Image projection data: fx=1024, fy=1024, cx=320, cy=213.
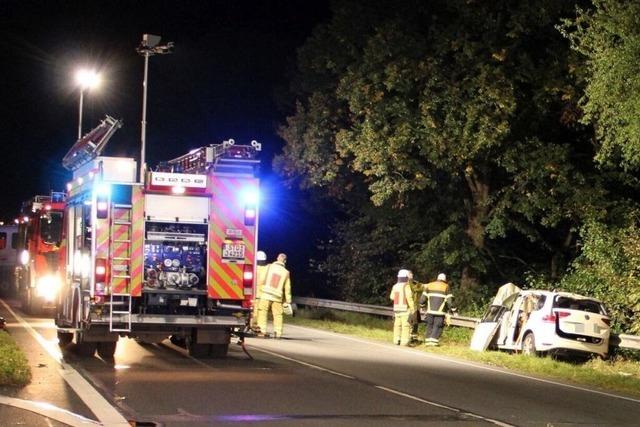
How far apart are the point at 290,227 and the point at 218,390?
104ft

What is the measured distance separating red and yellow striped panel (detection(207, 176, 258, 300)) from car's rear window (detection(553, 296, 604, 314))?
6.13 meters

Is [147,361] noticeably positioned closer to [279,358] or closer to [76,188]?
[279,358]

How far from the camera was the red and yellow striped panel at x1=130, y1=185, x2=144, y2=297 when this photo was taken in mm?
15523

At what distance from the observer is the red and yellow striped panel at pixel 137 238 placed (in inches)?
611

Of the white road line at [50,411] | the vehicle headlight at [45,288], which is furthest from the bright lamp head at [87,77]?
the white road line at [50,411]

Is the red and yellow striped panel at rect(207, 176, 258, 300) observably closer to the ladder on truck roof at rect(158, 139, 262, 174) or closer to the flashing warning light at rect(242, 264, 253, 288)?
the flashing warning light at rect(242, 264, 253, 288)

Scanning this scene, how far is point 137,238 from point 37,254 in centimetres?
1273

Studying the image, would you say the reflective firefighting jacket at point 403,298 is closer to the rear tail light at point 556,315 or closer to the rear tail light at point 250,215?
the rear tail light at point 556,315

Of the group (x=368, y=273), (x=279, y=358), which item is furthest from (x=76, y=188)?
(x=368, y=273)

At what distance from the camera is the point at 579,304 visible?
19.2 meters

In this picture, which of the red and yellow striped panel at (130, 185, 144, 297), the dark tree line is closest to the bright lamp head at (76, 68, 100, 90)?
the dark tree line

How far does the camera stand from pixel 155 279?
625 inches

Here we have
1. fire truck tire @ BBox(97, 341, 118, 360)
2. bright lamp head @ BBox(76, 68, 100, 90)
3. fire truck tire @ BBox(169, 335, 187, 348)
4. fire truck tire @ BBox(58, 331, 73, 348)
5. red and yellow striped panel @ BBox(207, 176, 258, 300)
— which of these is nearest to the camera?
fire truck tire @ BBox(97, 341, 118, 360)

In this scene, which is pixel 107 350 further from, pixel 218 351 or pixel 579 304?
pixel 579 304
